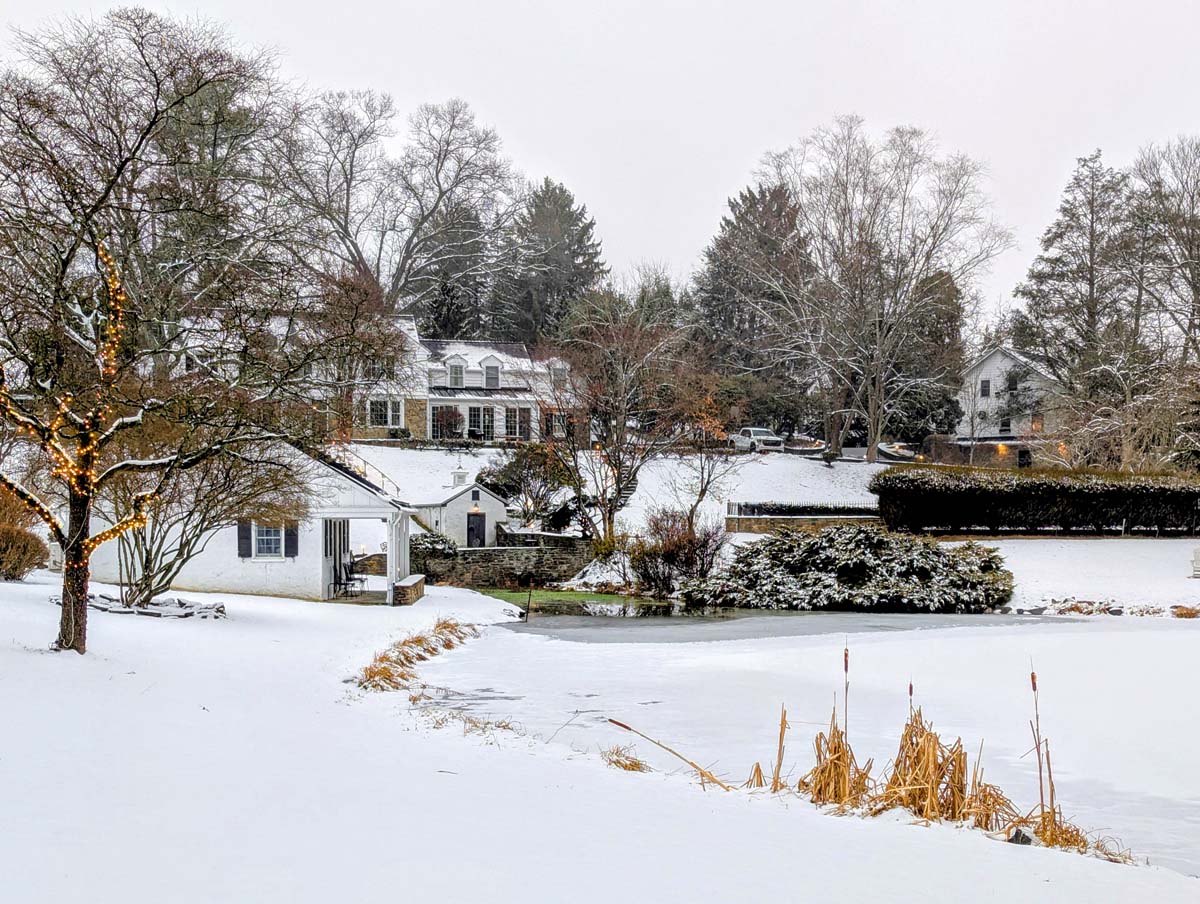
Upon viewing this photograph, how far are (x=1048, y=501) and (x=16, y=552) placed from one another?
2535 cm

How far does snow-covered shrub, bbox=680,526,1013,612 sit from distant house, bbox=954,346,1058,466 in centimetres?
2284

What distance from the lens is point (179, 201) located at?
13977mm

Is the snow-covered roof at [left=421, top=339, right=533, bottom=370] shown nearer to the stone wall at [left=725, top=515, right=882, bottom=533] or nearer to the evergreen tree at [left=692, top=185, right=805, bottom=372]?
the evergreen tree at [left=692, top=185, right=805, bottom=372]

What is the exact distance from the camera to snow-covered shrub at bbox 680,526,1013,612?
79.7 ft

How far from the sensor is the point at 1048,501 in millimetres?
29078

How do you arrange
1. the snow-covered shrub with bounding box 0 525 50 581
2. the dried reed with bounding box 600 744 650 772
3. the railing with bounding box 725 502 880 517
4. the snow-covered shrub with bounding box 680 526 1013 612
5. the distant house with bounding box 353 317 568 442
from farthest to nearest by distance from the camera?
the distant house with bounding box 353 317 568 442 → the railing with bounding box 725 502 880 517 → the snow-covered shrub with bounding box 680 526 1013 612 → the snow-covered shrub with bounding box 0 525 50 581 → the dried reed with bounding box 600 744 650 772

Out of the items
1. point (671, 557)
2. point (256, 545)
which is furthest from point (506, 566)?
point (256, 545)

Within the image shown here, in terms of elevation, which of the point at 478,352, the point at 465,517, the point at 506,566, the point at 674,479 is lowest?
the point at 506,566

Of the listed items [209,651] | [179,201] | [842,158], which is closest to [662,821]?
[209,651]

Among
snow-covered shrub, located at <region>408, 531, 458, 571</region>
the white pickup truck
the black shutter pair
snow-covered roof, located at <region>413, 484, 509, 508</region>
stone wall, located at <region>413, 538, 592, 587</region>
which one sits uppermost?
the white pickup truck

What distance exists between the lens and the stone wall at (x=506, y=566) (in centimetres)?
2964

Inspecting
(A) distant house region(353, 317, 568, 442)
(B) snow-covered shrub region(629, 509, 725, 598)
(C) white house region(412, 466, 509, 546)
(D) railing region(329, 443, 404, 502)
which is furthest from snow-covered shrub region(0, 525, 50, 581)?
(A) distant house region(353, 317, 568, 442)

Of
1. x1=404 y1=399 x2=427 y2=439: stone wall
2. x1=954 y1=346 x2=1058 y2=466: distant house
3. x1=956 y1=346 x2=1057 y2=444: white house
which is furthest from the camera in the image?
x1=404 y1=399 x2=427 y2=439: stone wall

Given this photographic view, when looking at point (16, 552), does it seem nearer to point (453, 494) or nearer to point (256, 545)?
point (256, 545)
